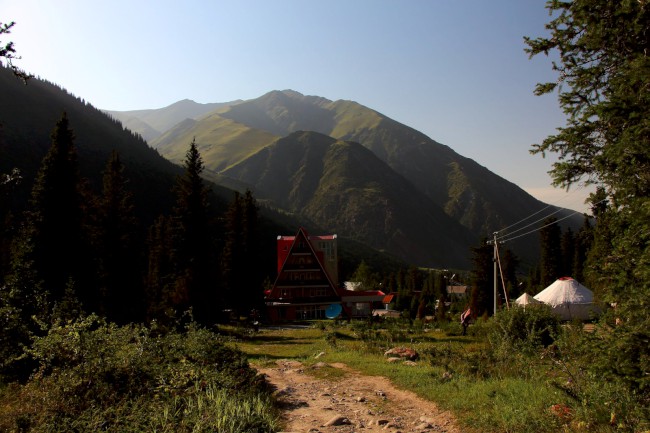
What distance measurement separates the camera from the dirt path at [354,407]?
9.45 meters

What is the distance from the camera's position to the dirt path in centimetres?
945

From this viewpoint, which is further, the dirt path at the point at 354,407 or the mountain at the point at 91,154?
the mountain at the point at 91,154

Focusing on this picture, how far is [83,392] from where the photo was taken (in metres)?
8.38

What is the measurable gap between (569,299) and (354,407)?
38828 mm

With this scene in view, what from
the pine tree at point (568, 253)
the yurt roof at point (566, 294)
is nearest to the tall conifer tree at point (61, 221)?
the yurt roof at point (566, 294)

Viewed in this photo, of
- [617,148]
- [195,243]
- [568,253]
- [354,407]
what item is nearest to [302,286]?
[195,243]

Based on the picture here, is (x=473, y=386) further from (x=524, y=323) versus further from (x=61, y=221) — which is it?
(x=61, y=221)

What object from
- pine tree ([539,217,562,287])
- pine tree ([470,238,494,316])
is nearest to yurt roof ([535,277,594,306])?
pine tree ([470,238,494,316])

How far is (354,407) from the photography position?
1112 centimetres

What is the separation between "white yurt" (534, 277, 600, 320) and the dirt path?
34396 mm

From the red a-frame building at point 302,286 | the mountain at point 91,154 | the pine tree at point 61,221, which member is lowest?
the red a-frame building at point 302,286

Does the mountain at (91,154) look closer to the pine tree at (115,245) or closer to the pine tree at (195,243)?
the pine tree at (115,245)

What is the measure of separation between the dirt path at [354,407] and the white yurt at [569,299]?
34.4 meters

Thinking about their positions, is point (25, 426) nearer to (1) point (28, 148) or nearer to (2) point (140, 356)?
(2) point (140, 356)
